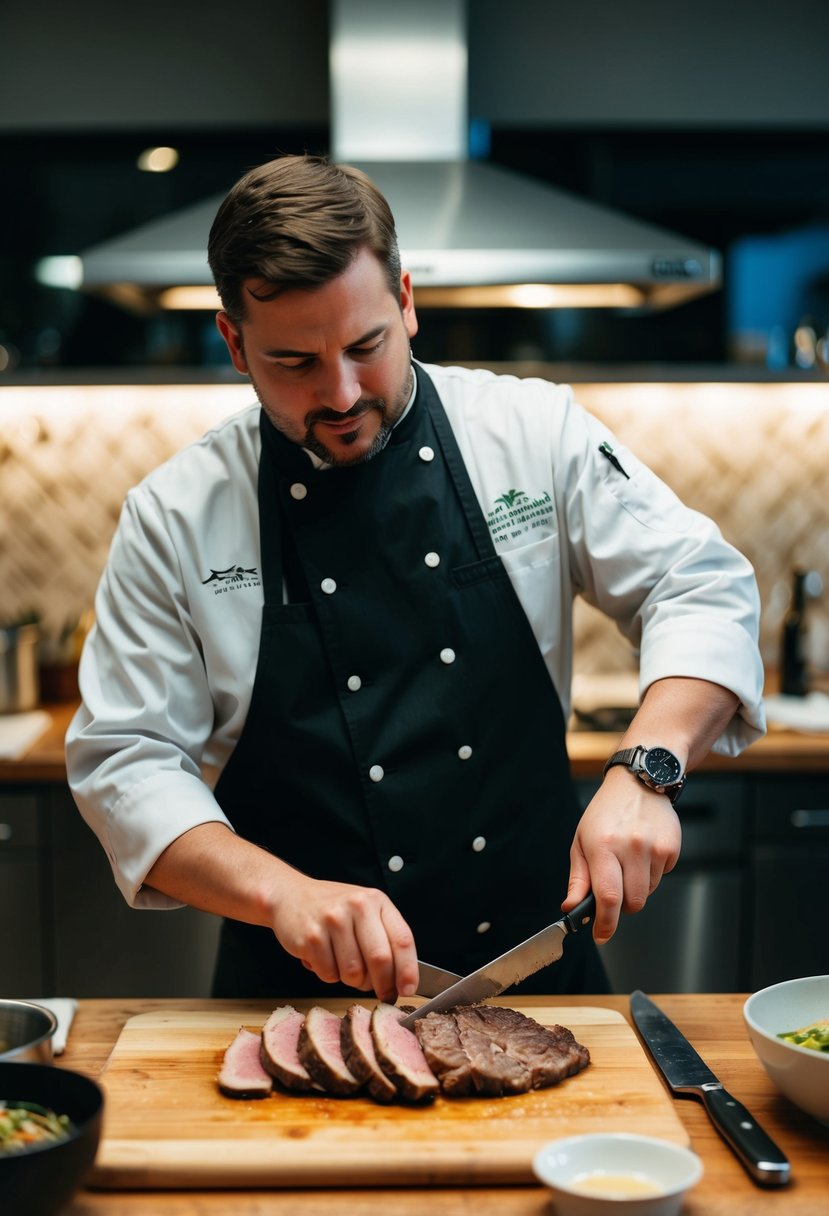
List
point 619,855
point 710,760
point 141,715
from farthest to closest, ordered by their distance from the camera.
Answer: point 710,760
point 141,715
point 619,855

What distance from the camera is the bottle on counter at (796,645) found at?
129 inches

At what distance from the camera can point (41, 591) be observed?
3611 mm

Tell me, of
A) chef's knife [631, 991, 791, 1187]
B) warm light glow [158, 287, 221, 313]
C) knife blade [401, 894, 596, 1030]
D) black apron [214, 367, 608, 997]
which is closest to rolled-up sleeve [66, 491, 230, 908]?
black apron [214, 367, 608, 997]

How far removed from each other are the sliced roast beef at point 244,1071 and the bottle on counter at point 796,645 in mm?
2261

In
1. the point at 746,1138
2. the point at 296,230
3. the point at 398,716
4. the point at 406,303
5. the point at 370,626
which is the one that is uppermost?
the point at 296,230

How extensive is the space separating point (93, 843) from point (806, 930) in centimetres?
166

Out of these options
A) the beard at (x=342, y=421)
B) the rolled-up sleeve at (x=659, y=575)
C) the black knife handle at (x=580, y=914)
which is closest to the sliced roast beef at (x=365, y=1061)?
the black knife handle at (x=580, y=914)

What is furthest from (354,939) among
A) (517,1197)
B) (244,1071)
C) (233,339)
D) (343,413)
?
(233,339)

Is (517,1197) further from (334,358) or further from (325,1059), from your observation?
(334,358)

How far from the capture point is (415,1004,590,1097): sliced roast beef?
4.15 ft

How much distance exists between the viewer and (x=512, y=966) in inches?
55.9

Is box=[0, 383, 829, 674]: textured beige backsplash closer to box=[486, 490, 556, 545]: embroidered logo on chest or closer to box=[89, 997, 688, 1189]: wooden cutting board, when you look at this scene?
box=[486, 490, 556, 545]: embroidered logo on chest

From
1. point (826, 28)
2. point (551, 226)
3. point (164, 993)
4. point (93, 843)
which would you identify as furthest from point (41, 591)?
point (826, 28)

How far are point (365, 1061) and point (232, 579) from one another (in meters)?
0.68
